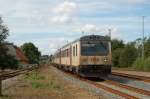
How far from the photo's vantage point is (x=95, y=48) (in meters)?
36.3

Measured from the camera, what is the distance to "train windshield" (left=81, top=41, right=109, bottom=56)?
36.0 metres

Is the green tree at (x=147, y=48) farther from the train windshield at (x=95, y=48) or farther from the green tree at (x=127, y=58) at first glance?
the train windshield at (x=95, y=48)

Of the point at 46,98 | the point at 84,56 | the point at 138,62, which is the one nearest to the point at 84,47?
the point at 84,56

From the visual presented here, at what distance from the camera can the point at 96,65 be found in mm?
35500

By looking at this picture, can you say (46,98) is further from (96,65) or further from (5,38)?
(5,38)

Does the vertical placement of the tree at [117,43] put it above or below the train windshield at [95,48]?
above

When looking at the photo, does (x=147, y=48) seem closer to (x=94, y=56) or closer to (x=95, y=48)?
(x=95, y=48)

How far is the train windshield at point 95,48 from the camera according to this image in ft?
118

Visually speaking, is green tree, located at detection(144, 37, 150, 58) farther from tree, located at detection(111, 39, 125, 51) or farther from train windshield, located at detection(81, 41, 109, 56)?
train windshield, located at detection(81, 41, 109, 56)

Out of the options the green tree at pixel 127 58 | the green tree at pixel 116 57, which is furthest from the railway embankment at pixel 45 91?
the green tree at pixel 116 57

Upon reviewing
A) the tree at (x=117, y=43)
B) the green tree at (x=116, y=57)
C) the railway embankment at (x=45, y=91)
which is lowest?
the railway embankment at (x=45, y=91)

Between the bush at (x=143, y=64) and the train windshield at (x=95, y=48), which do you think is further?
the bush at (x=143, y=64)

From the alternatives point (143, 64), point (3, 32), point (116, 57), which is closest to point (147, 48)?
point (116, 57)

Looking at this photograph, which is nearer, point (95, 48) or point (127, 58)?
point (95, 48)
